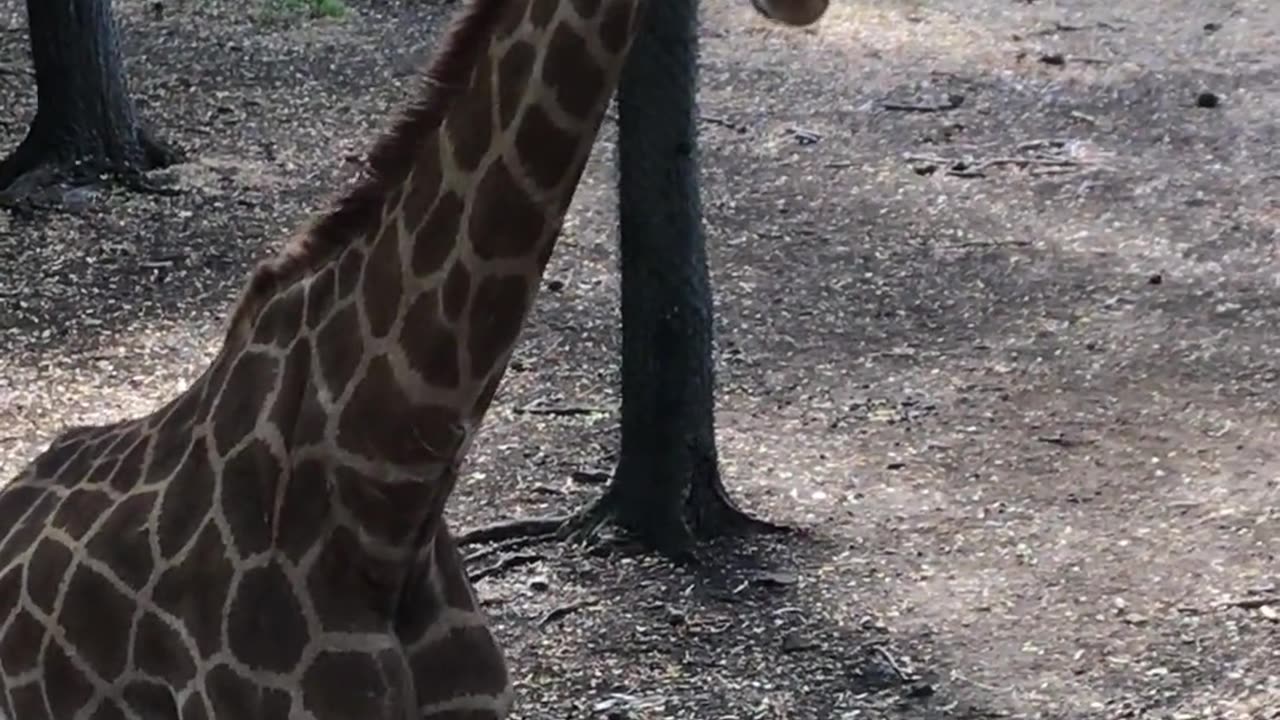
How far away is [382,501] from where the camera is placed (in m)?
2.47

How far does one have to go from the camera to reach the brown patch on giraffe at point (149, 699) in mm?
2600

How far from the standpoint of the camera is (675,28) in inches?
180

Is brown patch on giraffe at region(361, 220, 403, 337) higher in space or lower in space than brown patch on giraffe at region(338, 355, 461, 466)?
higher

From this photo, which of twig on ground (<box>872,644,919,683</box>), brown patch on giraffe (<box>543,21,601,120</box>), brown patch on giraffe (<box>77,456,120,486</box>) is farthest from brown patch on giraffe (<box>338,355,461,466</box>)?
twig on ground (<box>872,644,919,683</box>)

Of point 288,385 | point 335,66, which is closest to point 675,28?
point 288,385

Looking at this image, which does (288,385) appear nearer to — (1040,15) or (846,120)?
(846,120)

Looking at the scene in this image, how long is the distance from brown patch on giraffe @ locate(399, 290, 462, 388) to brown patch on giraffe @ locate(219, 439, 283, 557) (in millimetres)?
271

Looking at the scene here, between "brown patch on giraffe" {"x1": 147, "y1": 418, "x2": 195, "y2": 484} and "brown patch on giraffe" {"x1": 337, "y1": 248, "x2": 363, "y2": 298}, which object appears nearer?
"brown patch on giraffe" {"x1": 337, "y1": 248, "x2": 363, "y2": 298}

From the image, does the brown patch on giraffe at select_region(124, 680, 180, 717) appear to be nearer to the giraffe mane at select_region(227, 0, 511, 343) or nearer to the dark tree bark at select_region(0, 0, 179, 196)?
the giraffe mane at select_region(227, 0, 511, 343)

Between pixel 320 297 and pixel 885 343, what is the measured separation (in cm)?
393

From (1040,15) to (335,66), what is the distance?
13.0 feet

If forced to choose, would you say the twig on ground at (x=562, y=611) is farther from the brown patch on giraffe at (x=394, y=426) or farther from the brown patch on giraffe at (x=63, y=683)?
the brown patch on giraffe at (x=394, y=426)

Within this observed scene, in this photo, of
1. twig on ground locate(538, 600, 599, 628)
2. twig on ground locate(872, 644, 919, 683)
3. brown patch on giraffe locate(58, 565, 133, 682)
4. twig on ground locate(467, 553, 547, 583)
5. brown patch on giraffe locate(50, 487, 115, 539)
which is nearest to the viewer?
brown patch on giraffe locate(58, 565, 133, 682)

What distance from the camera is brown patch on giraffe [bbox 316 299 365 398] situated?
8.20 feet
